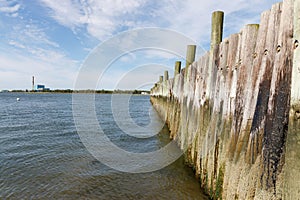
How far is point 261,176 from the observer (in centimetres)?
229

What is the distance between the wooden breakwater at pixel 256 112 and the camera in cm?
193

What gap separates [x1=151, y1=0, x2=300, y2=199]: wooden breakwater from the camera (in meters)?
1.93

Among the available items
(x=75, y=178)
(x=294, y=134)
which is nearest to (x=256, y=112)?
(x=294, y=134)

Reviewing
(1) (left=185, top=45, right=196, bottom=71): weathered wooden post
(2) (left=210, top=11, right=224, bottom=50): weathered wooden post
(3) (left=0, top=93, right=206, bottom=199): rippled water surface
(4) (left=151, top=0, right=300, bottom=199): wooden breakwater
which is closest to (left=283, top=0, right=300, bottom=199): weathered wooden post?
(4) (left=151, top=0, right=300, bottom=199): wooden breakwater

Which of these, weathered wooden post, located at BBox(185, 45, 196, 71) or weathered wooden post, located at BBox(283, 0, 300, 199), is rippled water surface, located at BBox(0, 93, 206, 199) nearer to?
weathered wooden post, located at BBox(283, 0, 300, 199)

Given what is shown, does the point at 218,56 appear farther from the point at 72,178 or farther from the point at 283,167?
the point at 72,178

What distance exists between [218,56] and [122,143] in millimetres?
5666

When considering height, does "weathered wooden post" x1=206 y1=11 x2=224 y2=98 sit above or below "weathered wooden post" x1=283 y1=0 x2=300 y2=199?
above

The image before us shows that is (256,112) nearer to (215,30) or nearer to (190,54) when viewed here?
(215,30)

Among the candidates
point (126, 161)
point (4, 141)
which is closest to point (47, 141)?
point (4, 141)

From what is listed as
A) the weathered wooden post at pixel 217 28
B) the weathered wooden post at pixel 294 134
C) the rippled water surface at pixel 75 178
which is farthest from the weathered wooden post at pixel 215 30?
the weathered wooden post at pixel 294 134

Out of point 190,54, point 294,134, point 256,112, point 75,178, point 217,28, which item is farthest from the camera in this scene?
point 190,54

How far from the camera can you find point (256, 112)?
2523mm

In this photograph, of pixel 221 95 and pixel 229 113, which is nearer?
pixel 229 113
